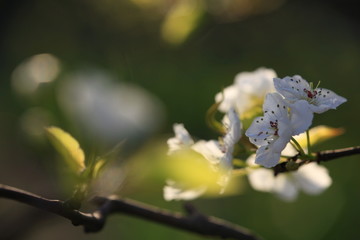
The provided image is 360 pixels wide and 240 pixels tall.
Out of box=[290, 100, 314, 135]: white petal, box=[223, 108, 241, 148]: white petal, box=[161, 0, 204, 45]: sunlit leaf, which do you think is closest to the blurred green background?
box=[161, 0, 204, 45]: sunlit leaf

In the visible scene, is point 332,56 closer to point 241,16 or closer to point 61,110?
point 241,16

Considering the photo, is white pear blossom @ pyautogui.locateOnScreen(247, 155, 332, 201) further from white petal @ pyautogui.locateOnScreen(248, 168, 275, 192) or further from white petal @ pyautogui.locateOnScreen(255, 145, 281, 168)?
white petal @ pyautogui.locateOnScreen(255, 145, 281, 168)

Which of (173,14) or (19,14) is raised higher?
(173,14)

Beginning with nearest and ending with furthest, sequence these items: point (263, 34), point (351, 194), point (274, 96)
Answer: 1. point (274, 96)
2. point (351, 194)
3. point (263, 34)

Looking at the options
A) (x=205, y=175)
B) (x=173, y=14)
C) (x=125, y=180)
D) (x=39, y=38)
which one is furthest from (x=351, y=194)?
(x=39, y=38)

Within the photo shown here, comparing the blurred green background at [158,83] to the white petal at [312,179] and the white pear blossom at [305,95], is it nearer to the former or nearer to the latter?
the white petal at [312,179]
